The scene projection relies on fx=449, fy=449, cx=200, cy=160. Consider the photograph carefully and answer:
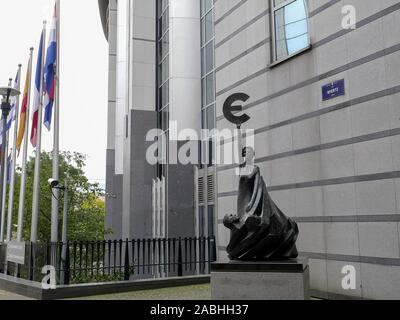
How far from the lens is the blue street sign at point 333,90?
404 inches

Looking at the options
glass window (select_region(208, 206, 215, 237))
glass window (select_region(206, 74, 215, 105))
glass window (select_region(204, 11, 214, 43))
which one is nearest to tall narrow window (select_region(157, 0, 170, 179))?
glass window (select_region(206, 74, 215, 105))

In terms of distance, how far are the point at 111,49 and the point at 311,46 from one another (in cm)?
3179

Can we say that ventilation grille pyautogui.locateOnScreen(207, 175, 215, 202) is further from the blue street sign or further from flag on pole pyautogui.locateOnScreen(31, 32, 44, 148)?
the blue street sign

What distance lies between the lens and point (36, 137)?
679 inches

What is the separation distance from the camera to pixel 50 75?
1706 cm

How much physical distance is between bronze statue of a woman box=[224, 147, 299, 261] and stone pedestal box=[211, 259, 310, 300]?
39cm

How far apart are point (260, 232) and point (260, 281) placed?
0.87m

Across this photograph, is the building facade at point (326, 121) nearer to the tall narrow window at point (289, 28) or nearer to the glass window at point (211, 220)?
the tall narrow window at point (289, 28)

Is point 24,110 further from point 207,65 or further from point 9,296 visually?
point 9,296

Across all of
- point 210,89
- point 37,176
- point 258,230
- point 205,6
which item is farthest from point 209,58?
point 258,230

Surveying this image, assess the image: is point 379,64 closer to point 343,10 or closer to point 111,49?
point 343,10

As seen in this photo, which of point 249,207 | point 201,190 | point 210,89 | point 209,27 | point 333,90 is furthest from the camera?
point 209,27

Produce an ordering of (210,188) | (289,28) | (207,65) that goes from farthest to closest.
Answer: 1. (207,65)
2. (210,188)
3. (289,28)
